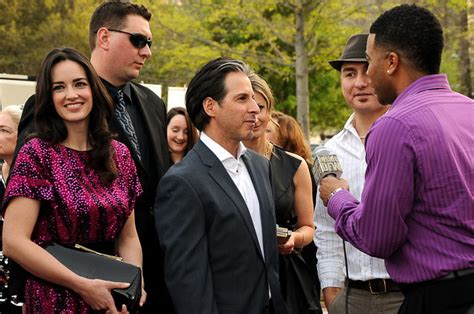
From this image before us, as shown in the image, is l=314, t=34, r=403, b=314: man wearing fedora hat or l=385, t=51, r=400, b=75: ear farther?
l=314, t=34, r=403, b=314: man wearing fedora hat

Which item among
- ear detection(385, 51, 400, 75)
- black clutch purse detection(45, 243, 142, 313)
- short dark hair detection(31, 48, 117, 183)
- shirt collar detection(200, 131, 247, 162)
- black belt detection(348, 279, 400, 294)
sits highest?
ear detection(385, 51, 400, 75)

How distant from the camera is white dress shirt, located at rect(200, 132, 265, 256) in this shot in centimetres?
411

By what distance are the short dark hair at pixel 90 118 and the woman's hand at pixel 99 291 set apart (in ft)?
1.76

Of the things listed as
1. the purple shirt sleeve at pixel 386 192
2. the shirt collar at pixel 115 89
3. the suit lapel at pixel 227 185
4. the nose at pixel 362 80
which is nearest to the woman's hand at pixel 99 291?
the suit lapel at pixel 227 185

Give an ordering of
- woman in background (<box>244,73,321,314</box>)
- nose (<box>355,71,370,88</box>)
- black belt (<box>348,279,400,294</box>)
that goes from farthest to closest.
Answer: woman in background (<box>244,73,321,314</box>) < nose (<box>355,71,370,88</box>) < black belt (<box>348,279,400,294</box>)

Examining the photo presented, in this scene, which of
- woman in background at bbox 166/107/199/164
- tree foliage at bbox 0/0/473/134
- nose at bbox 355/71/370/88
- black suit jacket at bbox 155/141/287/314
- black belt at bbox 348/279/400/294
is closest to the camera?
black suit jacket at bbox 155/141/287/314

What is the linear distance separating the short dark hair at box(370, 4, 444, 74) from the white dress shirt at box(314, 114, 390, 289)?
1135 mm

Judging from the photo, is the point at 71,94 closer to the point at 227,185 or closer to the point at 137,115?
the point at 137,115

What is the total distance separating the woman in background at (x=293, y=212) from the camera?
16.7ft

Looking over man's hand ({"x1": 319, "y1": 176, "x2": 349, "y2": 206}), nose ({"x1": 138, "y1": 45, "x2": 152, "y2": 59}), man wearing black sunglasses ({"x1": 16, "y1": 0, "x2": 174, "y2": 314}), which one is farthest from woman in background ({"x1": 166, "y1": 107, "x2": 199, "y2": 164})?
man's hand ({"x1": 319, "y1": 176, "x2": 349, "y2": 206})

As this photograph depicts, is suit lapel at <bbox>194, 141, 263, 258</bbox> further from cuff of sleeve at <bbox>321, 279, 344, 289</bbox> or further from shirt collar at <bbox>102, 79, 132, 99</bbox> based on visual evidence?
cuff of sleeve at <bbox>321, 279, 344, 289</bbox>

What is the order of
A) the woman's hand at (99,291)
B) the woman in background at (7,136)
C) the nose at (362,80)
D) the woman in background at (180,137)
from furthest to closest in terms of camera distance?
1. the woman in background at (180,137)
2. the woman in background at (7,136)
3. the nose at (362,80)
4. the woman's hand at (99,291)

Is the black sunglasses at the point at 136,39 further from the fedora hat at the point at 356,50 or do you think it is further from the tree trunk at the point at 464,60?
the tree trunk at the point at 464,60

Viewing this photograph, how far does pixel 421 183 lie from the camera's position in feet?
11.2
